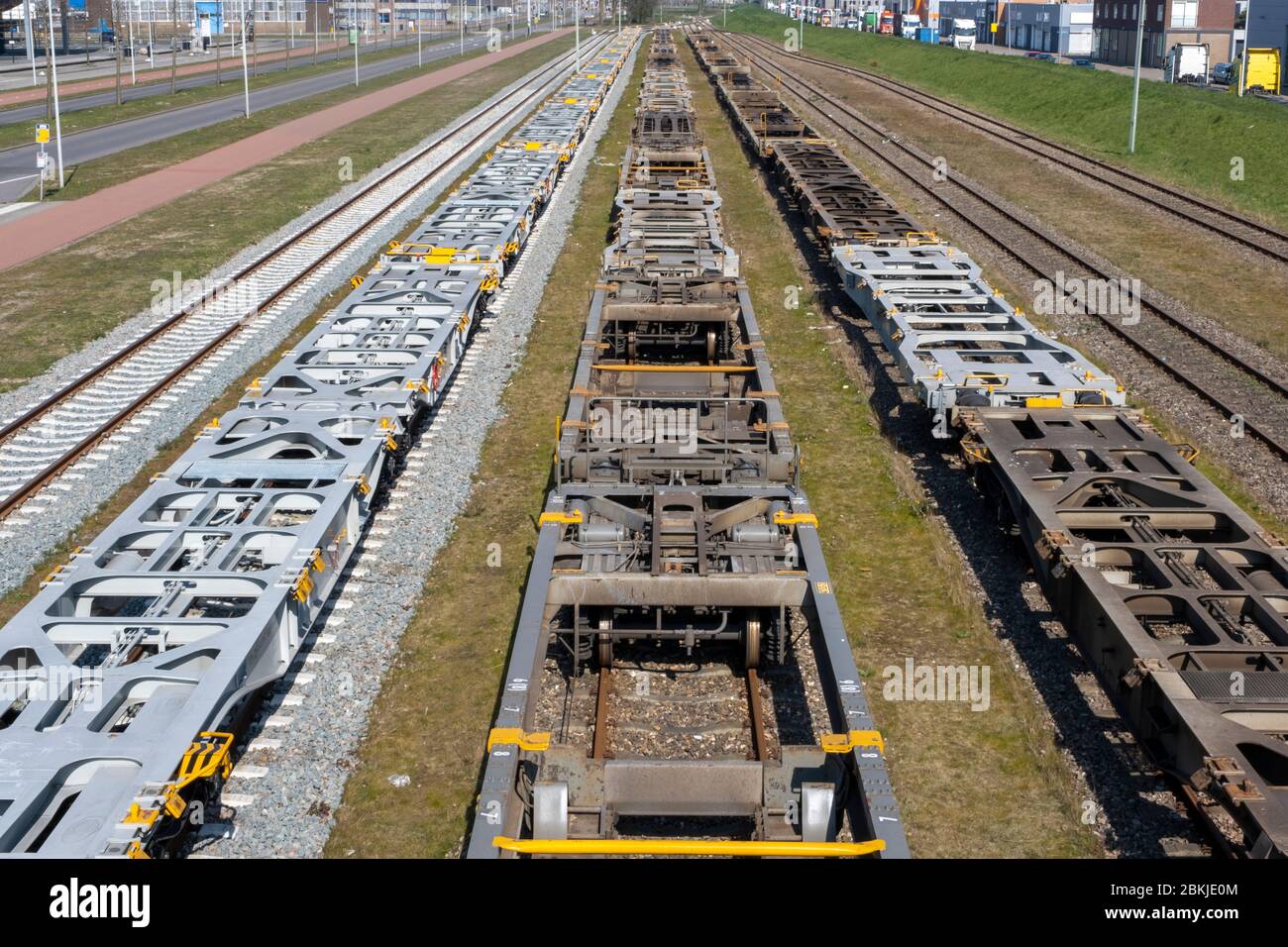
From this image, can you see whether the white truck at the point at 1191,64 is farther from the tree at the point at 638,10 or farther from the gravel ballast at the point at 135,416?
the tree at the point at 638,10

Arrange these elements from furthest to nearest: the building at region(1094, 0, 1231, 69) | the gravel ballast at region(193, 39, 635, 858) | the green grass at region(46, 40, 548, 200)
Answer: the building at region(1094, 0, 1231, 69) < the green grass at region(46, 40, 548, 200) < the gravel ballast at region(193, 39, 635, 858)

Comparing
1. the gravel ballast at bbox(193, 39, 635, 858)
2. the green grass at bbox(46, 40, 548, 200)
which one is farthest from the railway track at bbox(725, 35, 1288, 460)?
the green grass at bbox(46, 40, 548, 200)

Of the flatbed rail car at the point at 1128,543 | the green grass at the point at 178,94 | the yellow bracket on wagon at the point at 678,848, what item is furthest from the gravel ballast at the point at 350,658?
the green grass at the point at 178,94

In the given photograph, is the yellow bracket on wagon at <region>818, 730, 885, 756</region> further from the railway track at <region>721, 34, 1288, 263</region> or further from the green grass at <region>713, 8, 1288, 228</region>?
the green grass at <region>713, 8, 1288, 228</region>

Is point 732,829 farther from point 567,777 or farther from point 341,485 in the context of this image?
point 341,485

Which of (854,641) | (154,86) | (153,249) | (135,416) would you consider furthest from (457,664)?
(154,86)
